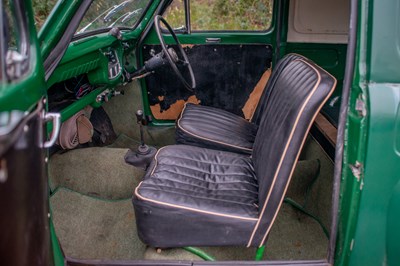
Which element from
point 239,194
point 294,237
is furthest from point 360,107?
point 294,237

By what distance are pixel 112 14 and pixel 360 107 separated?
177 centimetres

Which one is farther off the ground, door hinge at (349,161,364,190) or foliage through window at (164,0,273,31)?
foliage through window at (164,0,273,31)

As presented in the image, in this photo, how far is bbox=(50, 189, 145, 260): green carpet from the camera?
1.85 m

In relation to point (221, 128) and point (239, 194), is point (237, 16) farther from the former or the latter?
point (239, 194)

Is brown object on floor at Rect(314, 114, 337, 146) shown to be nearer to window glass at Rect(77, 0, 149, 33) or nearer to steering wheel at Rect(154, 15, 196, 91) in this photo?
steering wheel at Rect(154, 15, 196, 91)

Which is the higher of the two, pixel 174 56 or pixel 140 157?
pixel 174 56

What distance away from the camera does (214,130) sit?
230 centimetres

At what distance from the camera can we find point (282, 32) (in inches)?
110

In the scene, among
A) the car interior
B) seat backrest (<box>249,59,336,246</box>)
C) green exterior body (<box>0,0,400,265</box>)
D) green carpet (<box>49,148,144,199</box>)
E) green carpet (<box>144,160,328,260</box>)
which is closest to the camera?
green exterior body (<box>0,0,400,265</box>)

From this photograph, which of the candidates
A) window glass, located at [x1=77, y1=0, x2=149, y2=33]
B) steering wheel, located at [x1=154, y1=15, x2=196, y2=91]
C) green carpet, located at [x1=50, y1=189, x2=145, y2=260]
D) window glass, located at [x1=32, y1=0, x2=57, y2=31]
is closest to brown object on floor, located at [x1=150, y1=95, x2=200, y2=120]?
steering wheel, located at [x1=154, y1=15, x2=196, y2=91]

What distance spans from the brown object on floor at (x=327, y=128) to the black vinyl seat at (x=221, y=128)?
13.4 inches

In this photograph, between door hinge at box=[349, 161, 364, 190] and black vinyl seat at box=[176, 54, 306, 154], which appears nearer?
door hinge at box=[349, 161, 364, 190]

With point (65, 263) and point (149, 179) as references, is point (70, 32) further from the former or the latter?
point (65, 263)

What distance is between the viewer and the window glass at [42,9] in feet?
4.50
